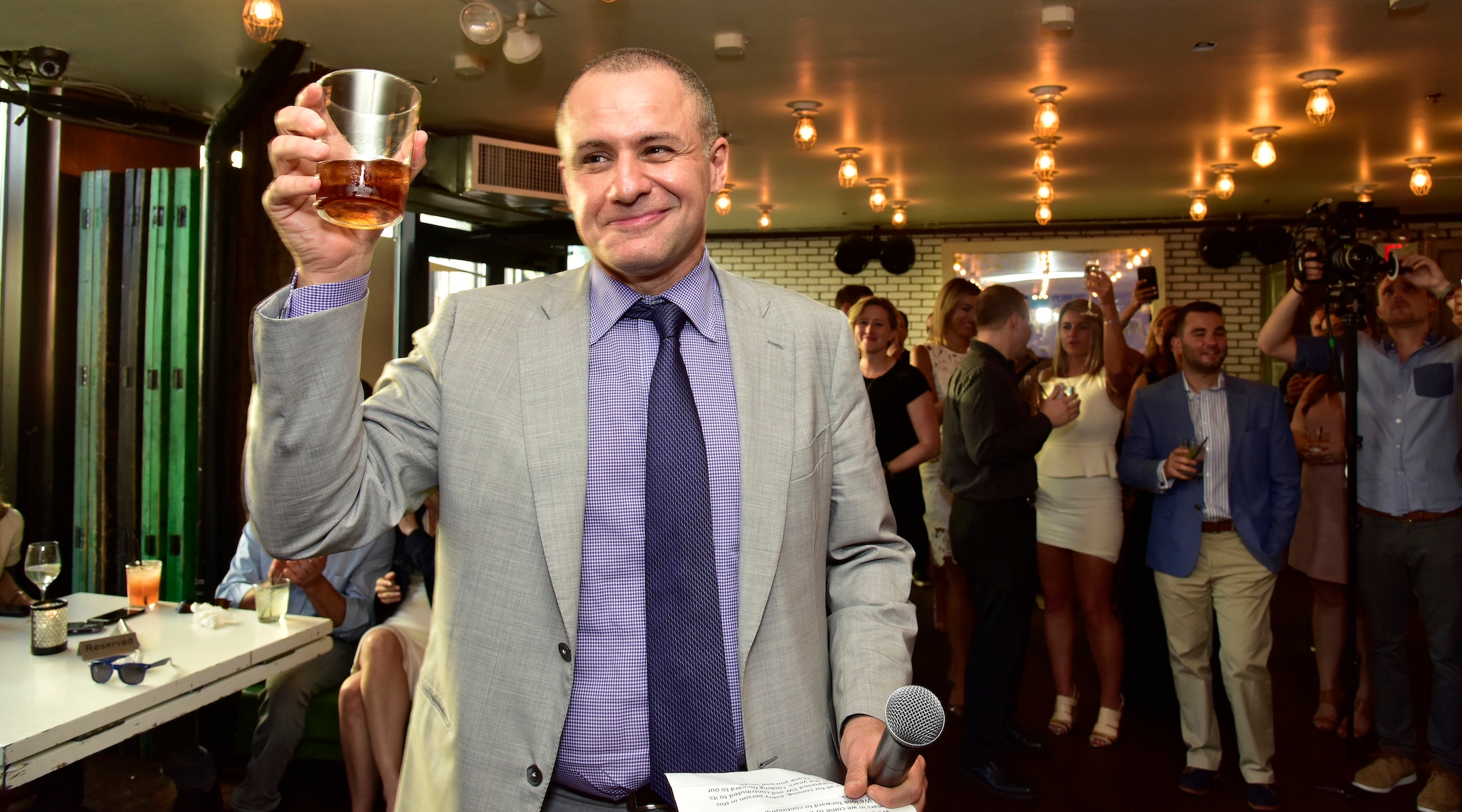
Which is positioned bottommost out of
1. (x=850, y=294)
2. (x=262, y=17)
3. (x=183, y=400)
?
(x=183, y=400)

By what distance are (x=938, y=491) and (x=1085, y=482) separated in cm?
82

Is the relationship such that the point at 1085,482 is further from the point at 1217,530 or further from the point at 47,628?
the point at 47,628

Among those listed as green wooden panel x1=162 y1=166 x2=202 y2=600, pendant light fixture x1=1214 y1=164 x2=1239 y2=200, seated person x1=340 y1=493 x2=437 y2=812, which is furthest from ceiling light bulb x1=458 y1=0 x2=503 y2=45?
pendant light fixture x1=1214 y1=164 x2=1239 y2=200

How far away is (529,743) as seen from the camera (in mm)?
1140

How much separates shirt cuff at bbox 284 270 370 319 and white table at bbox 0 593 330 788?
1.60 meters

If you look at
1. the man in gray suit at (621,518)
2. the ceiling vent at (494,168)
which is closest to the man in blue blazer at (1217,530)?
the man in gray suit at (621,518)

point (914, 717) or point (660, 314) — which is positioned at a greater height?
point (660, 314)

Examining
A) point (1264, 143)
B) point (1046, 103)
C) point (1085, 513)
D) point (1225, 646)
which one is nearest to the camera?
point (1225, 646)

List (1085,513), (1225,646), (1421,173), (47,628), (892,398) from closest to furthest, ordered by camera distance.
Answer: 1. (47,628)
2. (1225,646)
3. (1085,513)
4. (892,398)
5. (1421,173)

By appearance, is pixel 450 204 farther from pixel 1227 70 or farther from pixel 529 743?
pixel 529 743

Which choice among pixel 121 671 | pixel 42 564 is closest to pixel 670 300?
pixel 121 671

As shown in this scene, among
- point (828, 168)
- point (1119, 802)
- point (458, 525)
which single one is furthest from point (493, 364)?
point (828, 168)

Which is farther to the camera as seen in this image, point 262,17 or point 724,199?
point 724,199

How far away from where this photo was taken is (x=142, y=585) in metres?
3.10
